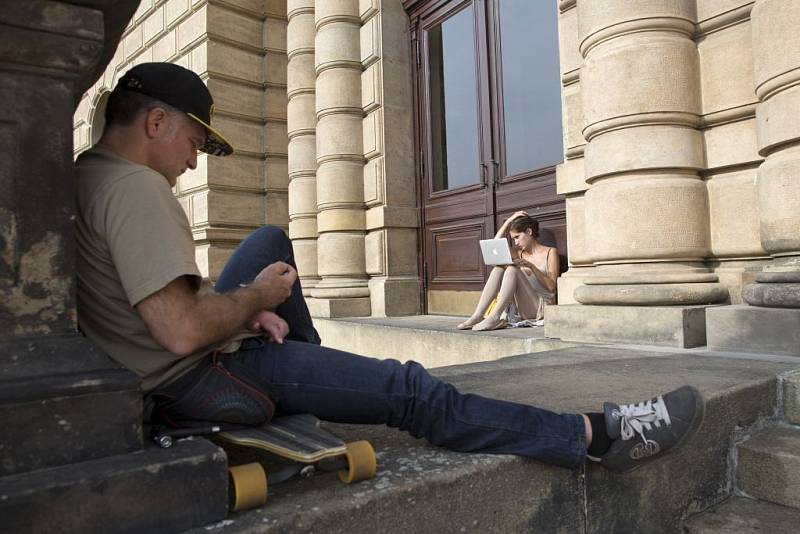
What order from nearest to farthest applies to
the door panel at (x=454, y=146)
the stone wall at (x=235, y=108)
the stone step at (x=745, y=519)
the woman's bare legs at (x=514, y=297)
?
the stone step at (x=745, y=519) < the woman's bare legs at (x=514, y=297) < the door panel at (x=454, y=146) < the stone wall at (x=235, y=108)

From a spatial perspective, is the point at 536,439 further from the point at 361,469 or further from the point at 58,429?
the point at 58,429

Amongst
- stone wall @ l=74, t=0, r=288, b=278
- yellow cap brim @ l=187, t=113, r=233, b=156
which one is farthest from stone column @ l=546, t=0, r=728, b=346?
stone wall @ l=74, t=0, r=288, b=278

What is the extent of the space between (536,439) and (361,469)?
554 mm

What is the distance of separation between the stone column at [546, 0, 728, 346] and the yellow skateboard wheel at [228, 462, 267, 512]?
3.00 metres

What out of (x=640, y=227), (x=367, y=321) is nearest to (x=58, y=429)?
(x=640, y=227)

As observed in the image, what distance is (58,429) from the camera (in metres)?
1.19

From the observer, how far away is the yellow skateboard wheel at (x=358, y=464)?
141 cm

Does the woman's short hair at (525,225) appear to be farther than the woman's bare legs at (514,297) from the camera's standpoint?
Yes

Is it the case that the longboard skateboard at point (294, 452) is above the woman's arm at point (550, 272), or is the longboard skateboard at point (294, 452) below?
below

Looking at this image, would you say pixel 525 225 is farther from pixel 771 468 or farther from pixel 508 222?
pixel 771 468

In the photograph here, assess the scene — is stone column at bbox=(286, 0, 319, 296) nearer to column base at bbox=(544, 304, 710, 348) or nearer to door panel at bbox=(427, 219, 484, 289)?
door panel at bbox=(427, 219, 484, 289)

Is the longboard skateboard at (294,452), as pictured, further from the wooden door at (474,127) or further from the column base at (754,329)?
the wooden door at (474,127)

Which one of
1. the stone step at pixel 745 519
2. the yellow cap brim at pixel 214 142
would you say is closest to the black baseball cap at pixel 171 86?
the yellow cap brim at pixel 214 142

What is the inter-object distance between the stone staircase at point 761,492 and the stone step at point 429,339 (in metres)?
1.74
